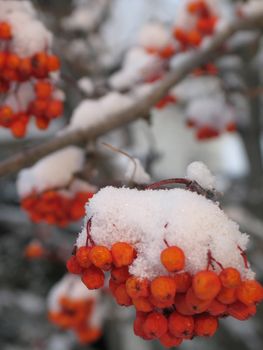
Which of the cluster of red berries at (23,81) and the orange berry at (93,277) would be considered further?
the cluster of red berries at (23,81)

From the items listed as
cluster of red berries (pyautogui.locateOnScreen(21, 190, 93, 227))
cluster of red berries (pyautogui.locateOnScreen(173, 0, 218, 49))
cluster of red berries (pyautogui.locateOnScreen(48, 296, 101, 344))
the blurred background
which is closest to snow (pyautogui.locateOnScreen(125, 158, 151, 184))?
cluster of red berries (pyautogui.locateOnScreen(21, 190, 93, 227))

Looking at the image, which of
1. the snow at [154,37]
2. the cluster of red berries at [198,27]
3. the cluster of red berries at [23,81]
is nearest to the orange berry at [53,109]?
the cluster of red berries at [23,81]

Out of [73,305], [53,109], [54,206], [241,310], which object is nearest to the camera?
[241,310]

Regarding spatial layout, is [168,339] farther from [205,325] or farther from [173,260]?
[173,260]

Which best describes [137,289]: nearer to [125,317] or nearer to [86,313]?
[86,313]

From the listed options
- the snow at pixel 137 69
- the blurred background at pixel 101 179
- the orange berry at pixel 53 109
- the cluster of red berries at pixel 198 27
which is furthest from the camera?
the blurred background at pixel 101 179

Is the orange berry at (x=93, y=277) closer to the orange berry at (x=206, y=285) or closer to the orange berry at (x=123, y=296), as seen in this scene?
the orange berry at (x=123, y=296)

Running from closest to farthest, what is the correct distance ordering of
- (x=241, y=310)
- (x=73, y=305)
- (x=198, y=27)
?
(x=241, y=310), (x=198, y=27), (x=73, y=305)

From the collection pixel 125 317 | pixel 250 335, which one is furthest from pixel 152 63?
pixel 250 335

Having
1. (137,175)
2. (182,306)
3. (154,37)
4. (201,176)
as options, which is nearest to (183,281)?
(182,306)

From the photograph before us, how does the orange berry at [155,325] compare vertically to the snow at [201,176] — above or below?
below
